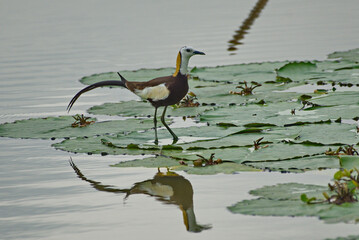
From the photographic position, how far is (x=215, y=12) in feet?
67.5

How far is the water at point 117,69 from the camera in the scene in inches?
193

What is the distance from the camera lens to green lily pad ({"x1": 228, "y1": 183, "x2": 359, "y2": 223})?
15.1ft

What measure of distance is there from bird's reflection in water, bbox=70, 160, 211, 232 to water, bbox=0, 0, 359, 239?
0.19 feet

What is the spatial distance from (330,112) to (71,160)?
2776mm

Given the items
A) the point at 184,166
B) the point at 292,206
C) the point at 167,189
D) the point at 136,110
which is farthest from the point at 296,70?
the point at 292,206

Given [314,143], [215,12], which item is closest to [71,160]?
[314,143]

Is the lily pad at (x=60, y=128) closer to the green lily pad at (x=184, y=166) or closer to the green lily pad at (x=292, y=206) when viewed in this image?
the green lily pad at (x=184, y=166)

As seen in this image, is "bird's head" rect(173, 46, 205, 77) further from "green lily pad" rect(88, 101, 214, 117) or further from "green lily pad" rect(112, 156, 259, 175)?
"green lily pad" rect(112, 156, 259, 175)

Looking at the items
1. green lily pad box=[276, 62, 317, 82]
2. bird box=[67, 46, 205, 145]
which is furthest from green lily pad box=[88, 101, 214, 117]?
green lily pad box=[276, 62, 317, 82]

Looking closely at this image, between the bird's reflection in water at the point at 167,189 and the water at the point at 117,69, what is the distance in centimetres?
6

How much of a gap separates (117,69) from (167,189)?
22.7ft

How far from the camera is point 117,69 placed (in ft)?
40.9

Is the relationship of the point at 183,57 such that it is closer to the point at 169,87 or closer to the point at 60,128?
the point at 169,87

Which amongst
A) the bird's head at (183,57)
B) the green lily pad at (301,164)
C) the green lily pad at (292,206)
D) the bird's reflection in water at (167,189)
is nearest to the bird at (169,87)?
the bird's head at (183,57)
